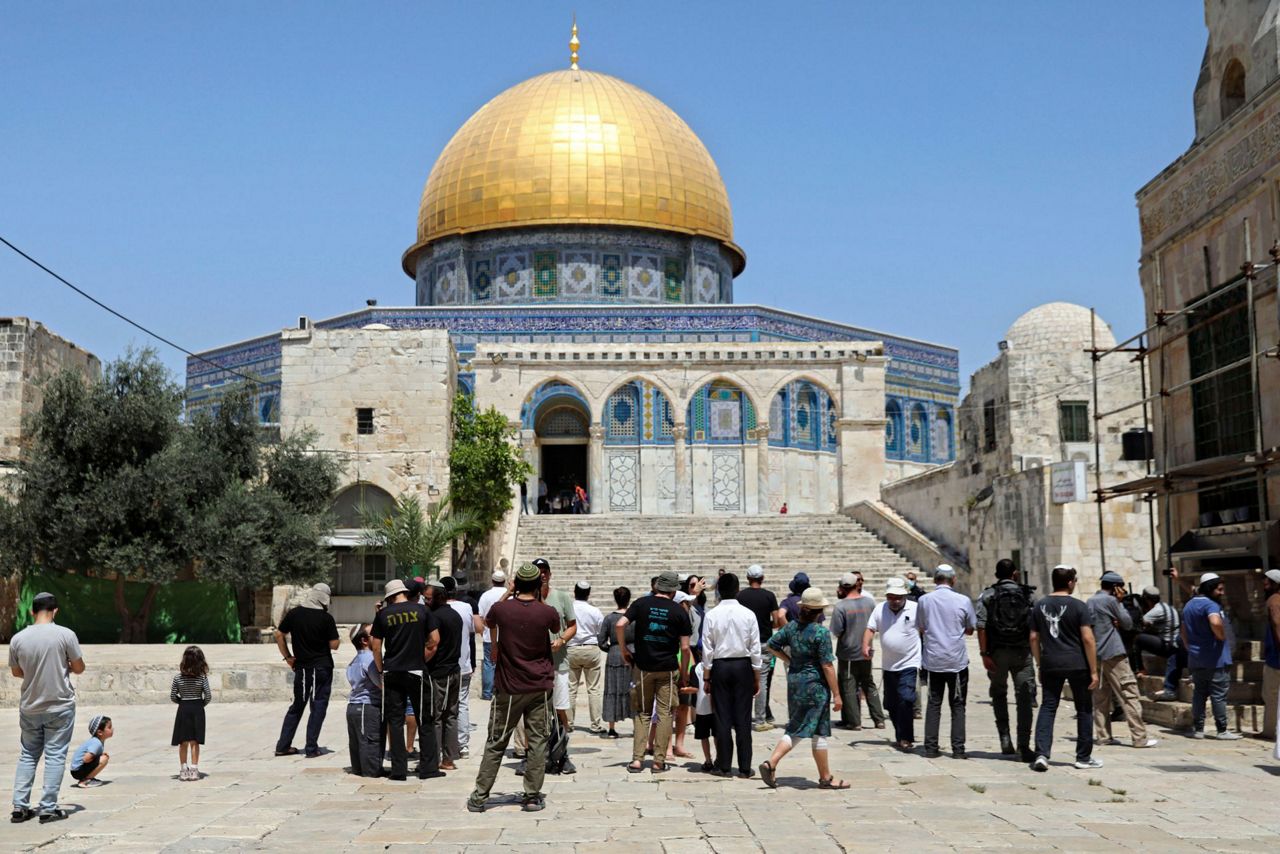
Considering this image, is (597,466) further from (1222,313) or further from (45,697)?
(45,697)

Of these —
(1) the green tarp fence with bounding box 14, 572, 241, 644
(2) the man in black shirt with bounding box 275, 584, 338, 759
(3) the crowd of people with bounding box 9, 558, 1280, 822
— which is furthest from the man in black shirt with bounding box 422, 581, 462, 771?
(1) the green tarp fence with bounding box 14, 572, 241, 644

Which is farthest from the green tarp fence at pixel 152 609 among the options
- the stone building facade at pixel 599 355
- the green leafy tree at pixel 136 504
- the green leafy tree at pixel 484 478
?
the green leafy tree at pixel 484 478

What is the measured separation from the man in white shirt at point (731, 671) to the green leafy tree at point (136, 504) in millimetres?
11273

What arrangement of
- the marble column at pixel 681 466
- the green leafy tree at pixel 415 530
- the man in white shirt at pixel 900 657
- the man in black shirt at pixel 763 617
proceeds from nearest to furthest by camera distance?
the man in white shirt at pixel 900 657
the man in black shirt at pixel 763 617
the green leafy tree at pixel 415 530
the marble column at pixel 681 466

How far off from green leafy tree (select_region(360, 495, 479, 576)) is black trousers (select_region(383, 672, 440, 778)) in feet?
38.9

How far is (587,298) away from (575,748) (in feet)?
85.3

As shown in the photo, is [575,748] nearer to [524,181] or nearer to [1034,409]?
[1034,409]

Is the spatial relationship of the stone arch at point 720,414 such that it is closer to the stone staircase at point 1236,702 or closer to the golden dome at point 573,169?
the golden dome at point 573,169

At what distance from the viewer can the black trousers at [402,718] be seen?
7449mm

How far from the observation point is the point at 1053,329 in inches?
1047

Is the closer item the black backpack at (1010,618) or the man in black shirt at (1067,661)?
the man in black shirt at (1067,661)

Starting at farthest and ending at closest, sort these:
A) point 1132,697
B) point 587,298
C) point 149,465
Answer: point 587,298 → point 149,465 → point 1132,697

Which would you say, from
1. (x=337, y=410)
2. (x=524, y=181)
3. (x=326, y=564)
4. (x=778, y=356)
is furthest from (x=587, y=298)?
(x=326, y=564)

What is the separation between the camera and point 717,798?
6727mm
